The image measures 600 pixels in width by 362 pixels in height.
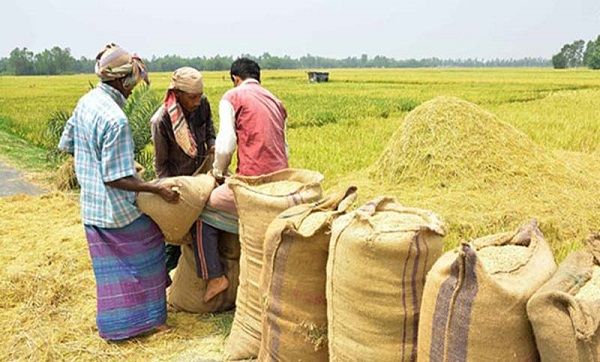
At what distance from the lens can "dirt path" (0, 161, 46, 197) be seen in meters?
8.18

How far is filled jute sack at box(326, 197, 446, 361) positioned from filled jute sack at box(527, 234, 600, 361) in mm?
499

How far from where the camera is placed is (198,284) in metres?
3.67

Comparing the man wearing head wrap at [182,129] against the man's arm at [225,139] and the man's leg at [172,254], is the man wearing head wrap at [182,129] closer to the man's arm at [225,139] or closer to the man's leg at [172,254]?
the man's leg at [172,254]

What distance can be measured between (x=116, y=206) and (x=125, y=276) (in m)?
0.42

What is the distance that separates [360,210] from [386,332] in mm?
461

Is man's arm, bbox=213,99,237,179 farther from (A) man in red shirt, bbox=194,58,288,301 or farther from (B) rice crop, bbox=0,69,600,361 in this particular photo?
(B) rice crop, bbox=0,69,600,361

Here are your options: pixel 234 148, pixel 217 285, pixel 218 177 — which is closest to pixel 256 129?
pixel 234 148

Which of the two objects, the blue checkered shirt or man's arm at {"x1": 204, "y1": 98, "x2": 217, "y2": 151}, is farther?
man's arm at {"x1": 204, "y1": 98, "x2": 217, "y2": 151}

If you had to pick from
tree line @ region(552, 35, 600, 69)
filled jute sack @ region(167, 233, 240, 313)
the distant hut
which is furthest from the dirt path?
tree line @ region(552, 35, 600, 69)

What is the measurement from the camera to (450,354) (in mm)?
1960

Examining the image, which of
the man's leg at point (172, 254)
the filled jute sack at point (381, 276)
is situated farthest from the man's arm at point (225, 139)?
the filled jute sack at point (381, 276)

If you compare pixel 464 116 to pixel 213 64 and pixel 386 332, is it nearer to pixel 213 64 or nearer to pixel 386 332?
pixel 386 332

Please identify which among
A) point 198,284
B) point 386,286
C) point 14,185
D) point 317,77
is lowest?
point 14,185

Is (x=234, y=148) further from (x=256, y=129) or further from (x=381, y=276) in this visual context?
(x=381, y=276)
